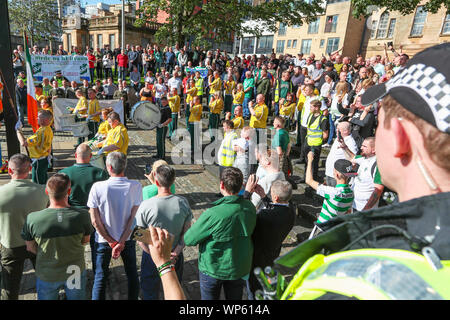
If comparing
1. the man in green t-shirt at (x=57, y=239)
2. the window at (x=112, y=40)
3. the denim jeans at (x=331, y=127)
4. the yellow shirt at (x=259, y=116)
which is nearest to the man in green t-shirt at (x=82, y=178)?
the man in green t-shirt at (x=57, y=239)

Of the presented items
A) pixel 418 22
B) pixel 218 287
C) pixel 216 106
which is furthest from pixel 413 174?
pixel 418 22

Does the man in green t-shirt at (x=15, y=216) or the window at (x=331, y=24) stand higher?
the window at (x=331, y=24)

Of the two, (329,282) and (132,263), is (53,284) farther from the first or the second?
(329,282)

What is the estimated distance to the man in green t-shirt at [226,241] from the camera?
2.96 m

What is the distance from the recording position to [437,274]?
74 cm

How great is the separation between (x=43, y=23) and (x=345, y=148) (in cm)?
3996

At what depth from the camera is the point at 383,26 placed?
32.8m

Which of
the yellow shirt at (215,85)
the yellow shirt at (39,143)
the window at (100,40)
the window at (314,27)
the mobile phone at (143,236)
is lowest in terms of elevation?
the yellow shirt at (39,143)

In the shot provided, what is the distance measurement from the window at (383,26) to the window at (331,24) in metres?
7.70

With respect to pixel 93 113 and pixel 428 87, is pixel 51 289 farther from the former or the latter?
pixel 93 113

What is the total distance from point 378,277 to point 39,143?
7094 mm

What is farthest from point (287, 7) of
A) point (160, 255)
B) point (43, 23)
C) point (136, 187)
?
point (43, 23)

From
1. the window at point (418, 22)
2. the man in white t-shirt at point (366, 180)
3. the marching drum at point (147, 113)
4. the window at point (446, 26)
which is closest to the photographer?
the man in white t-shirt at point (366, 180)

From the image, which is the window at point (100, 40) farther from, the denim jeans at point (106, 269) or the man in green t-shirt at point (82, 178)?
the denim jeans at point (106, 269)
